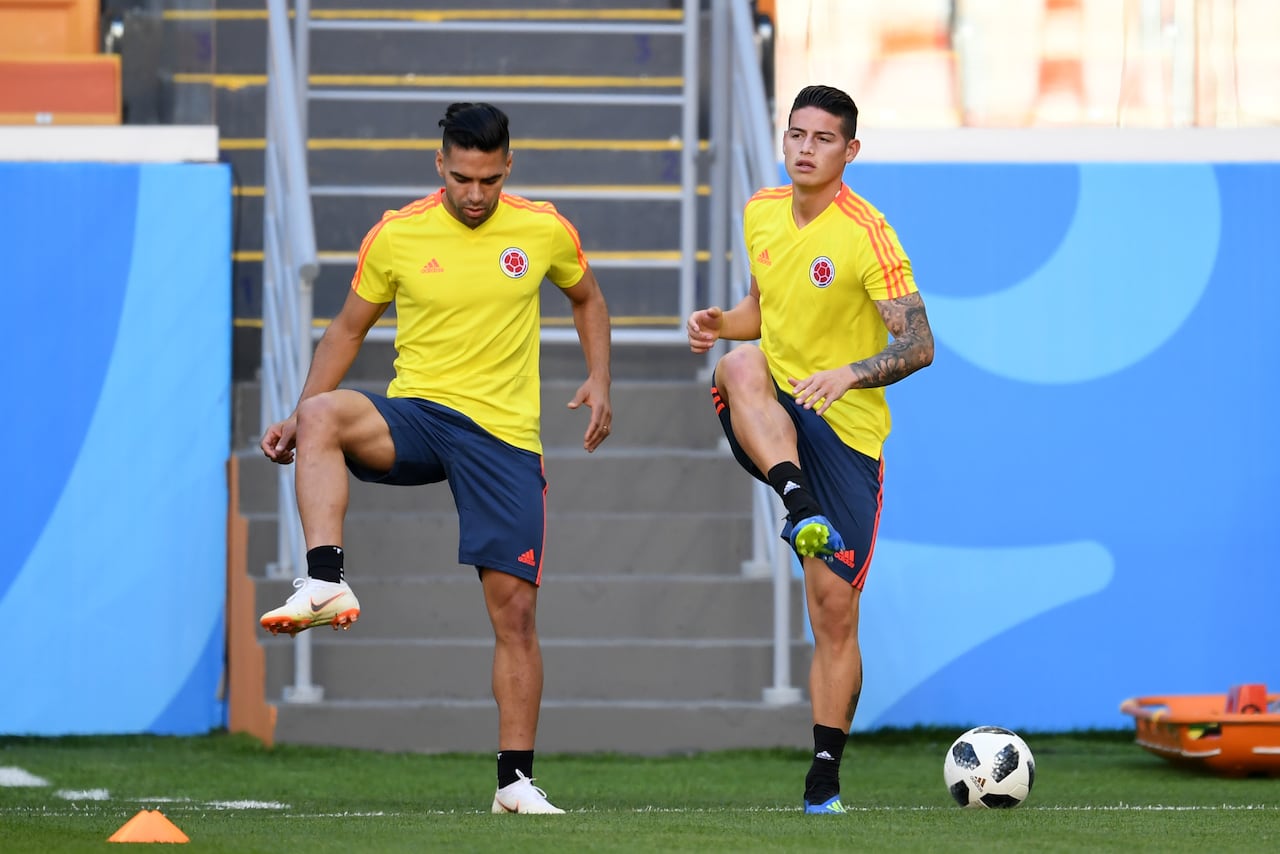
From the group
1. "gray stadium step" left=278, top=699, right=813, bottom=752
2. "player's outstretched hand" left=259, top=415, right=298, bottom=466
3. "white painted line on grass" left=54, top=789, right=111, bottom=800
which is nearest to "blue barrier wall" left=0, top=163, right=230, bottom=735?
"gray stadium step" left=278, top=699, right=813, bottom=752

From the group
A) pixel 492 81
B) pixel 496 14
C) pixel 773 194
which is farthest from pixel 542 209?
pixel 496 14

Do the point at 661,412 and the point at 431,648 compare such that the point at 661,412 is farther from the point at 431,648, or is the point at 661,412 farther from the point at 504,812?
the point at 504,812

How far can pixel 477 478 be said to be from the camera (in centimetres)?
484

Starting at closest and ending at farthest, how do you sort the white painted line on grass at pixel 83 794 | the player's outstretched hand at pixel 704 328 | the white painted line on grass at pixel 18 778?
the player's outstretched hand at pixel 704 328 → the white painted line on grass at pixel 83 794 → the white painted line on grass at pixel 18 778

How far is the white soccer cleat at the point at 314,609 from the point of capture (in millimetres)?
4262

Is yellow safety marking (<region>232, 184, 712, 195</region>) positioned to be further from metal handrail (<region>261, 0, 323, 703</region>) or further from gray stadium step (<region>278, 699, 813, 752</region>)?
gray stadium step (<region>278, 699, 813, 752</region>)

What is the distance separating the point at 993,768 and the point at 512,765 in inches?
45.5

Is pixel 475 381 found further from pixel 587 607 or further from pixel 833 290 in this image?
pixel 587 607

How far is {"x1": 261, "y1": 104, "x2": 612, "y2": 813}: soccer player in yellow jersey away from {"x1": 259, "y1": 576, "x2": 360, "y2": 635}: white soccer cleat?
0.43 m

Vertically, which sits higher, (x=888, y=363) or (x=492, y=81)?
(x=492, y=81)

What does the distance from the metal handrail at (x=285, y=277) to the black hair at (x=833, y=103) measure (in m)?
2.21

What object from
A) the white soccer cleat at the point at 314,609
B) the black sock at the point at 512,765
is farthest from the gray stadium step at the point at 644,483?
the white soccer cleat at the point at 314,609

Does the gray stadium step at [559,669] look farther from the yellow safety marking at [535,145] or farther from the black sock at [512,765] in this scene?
the yellow safety marking at [535,145]

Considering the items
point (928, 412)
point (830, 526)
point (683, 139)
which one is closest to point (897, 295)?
point (830, 526)
